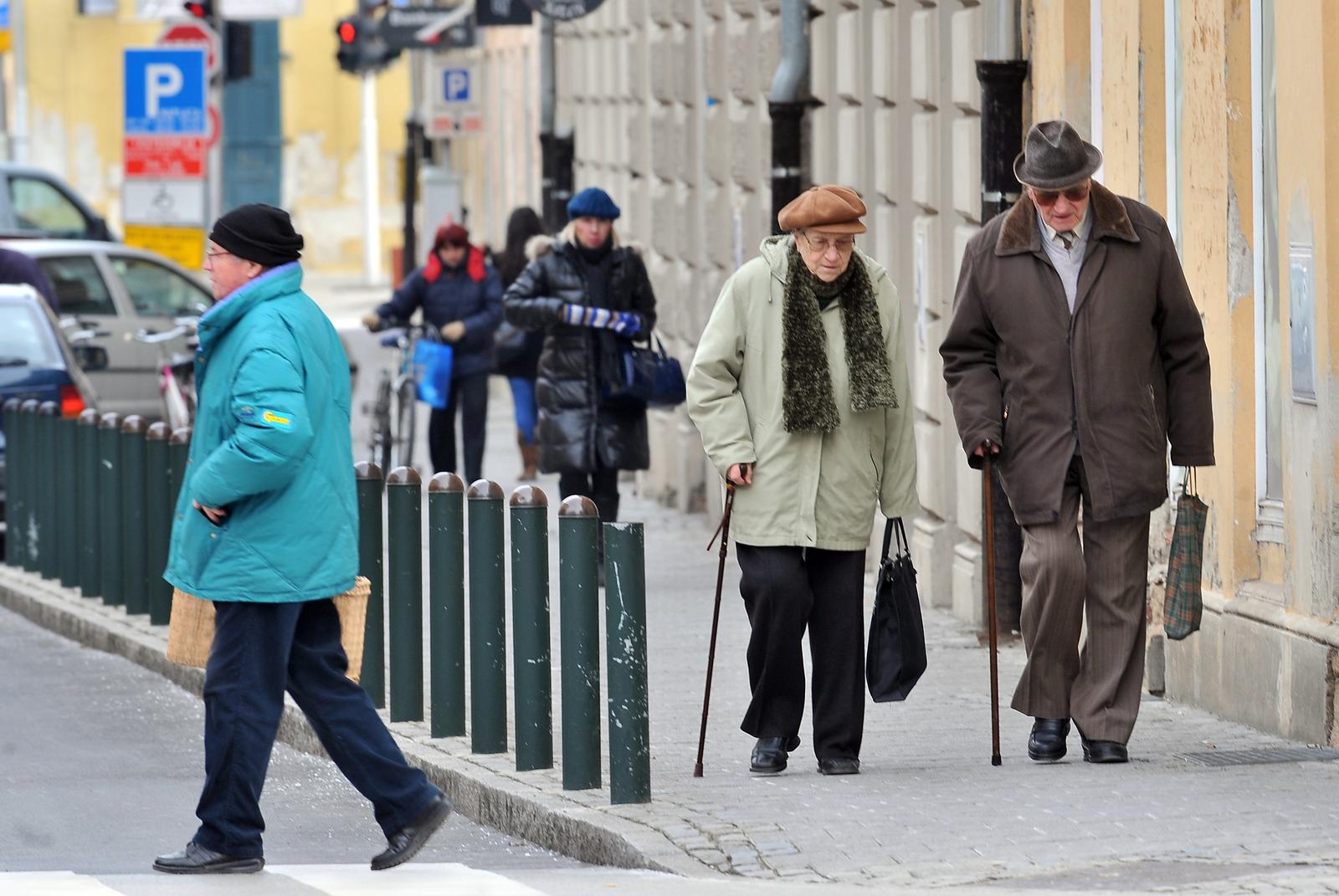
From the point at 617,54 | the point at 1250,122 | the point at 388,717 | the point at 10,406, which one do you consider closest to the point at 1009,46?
the point at 1250,122

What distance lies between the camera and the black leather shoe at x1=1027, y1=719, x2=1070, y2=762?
8.27 m

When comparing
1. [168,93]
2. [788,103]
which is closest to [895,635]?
[788,103]

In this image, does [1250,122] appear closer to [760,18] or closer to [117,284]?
[760,18]

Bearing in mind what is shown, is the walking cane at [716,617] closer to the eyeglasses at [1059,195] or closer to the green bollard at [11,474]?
the eyeglasses at [1059,195]

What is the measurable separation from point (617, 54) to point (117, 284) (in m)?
4.28

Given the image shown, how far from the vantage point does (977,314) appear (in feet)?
27.1

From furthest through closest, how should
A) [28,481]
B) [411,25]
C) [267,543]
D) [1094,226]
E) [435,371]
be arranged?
[411,25] → [435,371] → [28,481] → [1094,226] → [267,543]

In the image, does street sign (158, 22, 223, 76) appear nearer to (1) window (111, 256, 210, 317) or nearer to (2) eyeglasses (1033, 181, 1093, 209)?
(1) window (111, 256, 210, 317)

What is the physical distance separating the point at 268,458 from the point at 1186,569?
2979mm

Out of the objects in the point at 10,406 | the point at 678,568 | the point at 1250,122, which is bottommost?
the point at 678,568

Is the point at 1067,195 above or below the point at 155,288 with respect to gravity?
above

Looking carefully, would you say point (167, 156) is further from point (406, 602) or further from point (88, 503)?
point (406, 602)

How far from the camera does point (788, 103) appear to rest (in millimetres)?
13195

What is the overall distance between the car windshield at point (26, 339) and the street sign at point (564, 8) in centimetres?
346
